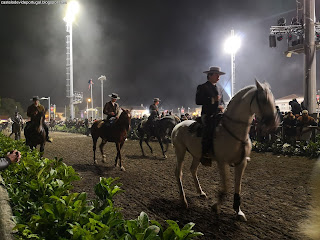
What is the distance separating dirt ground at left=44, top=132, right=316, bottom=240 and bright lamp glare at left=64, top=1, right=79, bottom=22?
39467mm

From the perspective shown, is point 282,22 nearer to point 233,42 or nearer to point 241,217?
point 233,42

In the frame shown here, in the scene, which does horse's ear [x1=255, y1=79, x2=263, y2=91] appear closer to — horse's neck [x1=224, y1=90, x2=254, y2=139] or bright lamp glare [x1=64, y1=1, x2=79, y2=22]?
horse's neck [x1=224, y1=90, x2=254, y2=139]

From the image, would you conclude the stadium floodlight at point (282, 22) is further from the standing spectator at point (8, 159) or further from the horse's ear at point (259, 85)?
the standing spectator at point (8, 159)

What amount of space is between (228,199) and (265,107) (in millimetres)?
2604

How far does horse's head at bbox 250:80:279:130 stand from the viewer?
444 centimetres

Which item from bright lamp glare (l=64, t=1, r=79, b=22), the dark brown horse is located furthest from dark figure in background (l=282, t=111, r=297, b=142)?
bright lamp glare (l=64, t=1, r=79, b=22)

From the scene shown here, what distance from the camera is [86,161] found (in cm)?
1193

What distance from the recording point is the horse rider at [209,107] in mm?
5281

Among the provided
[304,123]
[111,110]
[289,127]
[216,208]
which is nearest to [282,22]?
[304,123]

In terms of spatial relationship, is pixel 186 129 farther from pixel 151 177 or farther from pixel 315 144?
pixel 315 144

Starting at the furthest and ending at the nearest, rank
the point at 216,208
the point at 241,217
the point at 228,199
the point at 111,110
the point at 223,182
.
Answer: the point at 111,110 < the point at 228,199 < the point at 216,208 < the point at 223,182 < the point at 241,217

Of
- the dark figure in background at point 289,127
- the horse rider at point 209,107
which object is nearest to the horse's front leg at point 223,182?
the horse rider at point 209,107

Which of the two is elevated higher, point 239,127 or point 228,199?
point 239,127

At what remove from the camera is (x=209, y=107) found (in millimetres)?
5535
